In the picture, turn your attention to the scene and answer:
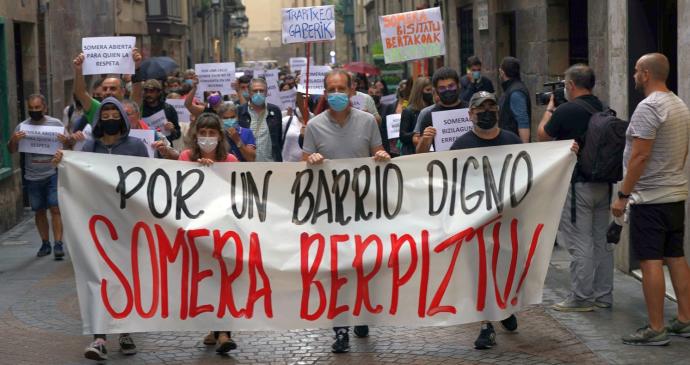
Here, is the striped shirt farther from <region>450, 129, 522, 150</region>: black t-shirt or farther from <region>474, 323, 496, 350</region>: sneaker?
<region>474, 323, 496, 350</region>: sneaker

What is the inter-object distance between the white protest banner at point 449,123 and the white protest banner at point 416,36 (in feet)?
15.5

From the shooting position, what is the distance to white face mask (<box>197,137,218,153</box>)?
7.91 meters

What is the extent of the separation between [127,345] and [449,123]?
9.70 ft

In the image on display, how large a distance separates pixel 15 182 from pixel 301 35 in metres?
4.22

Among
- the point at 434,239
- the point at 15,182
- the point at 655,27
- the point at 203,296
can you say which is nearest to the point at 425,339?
the point at 434,239

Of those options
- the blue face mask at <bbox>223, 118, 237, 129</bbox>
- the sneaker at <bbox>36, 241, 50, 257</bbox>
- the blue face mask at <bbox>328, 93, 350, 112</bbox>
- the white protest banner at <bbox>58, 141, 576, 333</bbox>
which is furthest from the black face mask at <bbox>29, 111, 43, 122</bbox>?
the blue face mask at <bbox>328, 93, 350, 112</bbox>

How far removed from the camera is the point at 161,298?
7559 mm

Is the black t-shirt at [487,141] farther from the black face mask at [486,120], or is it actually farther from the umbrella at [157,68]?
the umbrella at [157,68]

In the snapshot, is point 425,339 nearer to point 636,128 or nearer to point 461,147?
point 461,147

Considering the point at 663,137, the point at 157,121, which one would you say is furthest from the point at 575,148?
the point at 157,121

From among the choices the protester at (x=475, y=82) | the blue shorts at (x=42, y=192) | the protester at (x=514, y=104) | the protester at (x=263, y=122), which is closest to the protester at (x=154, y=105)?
the protester at (x=263, y=122)

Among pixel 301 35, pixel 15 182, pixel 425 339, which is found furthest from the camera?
pixel 15 182

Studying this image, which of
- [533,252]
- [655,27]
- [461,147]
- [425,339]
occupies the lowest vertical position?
[425,339]

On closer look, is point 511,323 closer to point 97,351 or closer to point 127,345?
Answer: point 127,345
